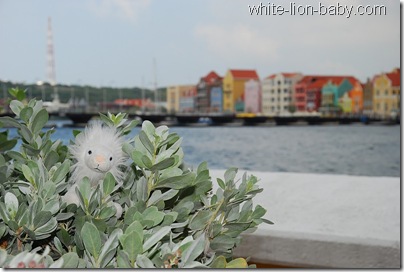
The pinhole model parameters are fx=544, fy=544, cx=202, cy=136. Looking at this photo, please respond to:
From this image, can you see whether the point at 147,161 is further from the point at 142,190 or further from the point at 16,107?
the point at 16,107

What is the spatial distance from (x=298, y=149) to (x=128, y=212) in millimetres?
2907

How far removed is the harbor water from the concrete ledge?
1172 mm

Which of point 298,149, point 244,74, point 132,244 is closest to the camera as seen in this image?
point 132,244

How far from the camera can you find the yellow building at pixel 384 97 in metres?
2.71

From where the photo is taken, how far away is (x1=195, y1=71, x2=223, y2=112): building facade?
299 centimetres

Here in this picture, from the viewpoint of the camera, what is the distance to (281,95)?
3084mm

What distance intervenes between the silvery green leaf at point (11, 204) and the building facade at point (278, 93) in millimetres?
2552

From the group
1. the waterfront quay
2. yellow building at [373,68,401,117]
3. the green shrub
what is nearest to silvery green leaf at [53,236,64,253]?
the green shrub

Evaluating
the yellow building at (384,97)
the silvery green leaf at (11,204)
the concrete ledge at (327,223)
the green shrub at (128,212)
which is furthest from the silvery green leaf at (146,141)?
the yellow building at (384,97)

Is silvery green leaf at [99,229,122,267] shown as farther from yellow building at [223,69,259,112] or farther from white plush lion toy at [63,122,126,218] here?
yellow building at [223,69,259,112]

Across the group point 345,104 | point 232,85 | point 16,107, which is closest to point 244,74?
point 232,85

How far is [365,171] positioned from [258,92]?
837 millimetres

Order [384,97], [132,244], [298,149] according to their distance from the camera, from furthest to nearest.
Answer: [298,149]
[384,97]
[132,244]
